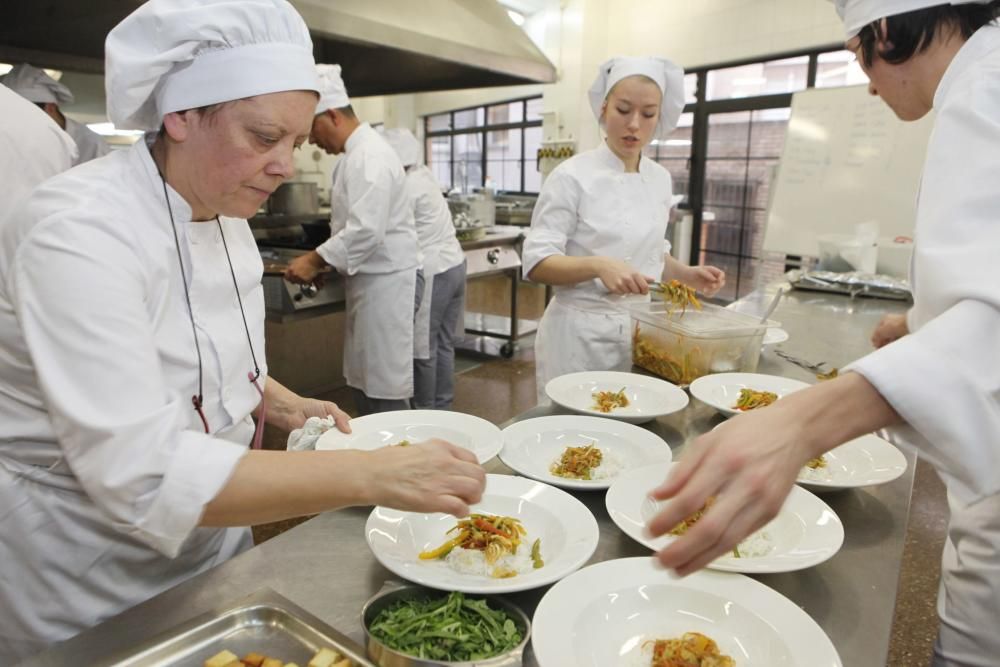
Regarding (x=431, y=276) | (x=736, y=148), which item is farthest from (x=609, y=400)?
(x=736, y=148)

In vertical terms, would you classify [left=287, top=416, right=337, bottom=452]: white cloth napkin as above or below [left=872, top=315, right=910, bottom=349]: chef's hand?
below

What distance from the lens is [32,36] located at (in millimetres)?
3111

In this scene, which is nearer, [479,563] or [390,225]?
[479,563]

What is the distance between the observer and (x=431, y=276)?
147 inches

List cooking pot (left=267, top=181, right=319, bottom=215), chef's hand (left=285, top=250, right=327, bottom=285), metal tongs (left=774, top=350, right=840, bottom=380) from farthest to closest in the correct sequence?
cooking pot (left=267, top=181, right=319, bottom=215) < chef's hand (left=285, top=250, right=327, bottom=285) < metal tongs (left=774, top=350, right=840, bottom=380)

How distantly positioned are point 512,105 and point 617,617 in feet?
30.1

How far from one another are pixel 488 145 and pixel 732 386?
8594 millimetres

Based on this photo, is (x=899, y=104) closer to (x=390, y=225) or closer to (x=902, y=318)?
(x=902, y=318)

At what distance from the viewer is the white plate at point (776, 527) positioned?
93 centimetres

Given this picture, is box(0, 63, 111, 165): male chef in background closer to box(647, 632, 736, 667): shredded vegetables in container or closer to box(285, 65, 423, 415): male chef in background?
box(285, 65, 423, 415): male chef in background

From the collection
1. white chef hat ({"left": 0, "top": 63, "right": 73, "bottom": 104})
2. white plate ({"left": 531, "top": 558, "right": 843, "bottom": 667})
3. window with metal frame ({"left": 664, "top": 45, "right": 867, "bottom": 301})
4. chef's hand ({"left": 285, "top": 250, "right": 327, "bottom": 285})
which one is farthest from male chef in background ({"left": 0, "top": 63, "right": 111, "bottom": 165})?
window with metal frame ({"left": 664, "top": 45, "right": 867, "bottom": 301})

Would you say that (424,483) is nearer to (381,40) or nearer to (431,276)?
(381,40)

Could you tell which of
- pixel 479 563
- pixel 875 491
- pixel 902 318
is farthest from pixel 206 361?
pixel 902 318

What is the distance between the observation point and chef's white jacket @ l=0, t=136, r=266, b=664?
810 mm
